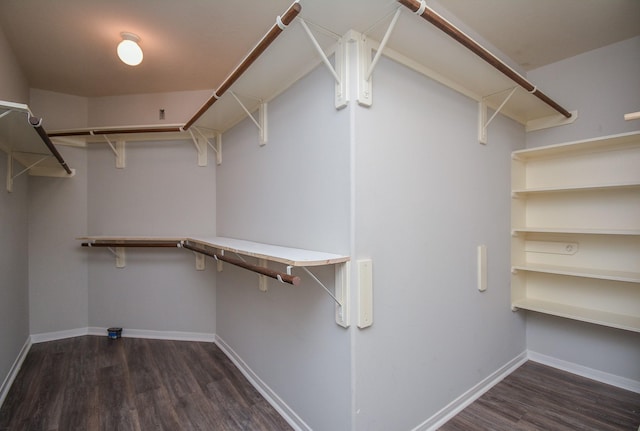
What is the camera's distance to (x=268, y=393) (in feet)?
6.99

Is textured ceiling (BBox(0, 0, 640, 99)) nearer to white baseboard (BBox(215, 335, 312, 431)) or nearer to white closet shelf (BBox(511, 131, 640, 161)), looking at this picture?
white closet shelf (BBox(511, 131, 640, 161))

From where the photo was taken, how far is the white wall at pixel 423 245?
1530mm

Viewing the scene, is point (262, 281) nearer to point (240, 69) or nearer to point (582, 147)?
point (240, 69)

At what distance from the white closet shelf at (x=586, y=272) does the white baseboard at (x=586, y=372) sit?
2.64 ft

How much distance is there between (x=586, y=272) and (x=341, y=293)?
2031 millimetres

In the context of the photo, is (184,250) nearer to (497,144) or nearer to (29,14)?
(29,14)

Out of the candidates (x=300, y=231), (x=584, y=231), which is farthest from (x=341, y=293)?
(x=584, y=231)

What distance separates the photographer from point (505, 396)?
214 cm

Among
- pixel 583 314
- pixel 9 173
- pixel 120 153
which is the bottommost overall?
pixel 583 314

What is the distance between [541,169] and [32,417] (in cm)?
433

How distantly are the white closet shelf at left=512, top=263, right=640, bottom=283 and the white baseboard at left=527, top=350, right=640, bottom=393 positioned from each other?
80 centimetres

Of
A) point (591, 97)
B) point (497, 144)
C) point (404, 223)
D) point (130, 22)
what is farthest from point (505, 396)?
point (130, 22)

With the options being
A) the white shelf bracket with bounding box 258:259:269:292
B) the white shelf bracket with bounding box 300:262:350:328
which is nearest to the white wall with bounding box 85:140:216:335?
the white shelf bracket with bounding box 258:259:269:292

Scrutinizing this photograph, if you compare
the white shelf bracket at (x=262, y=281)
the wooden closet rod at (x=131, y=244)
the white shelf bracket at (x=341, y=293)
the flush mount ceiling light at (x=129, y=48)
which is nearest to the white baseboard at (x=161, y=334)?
the wooden closet rod at (x=131, y=244)
